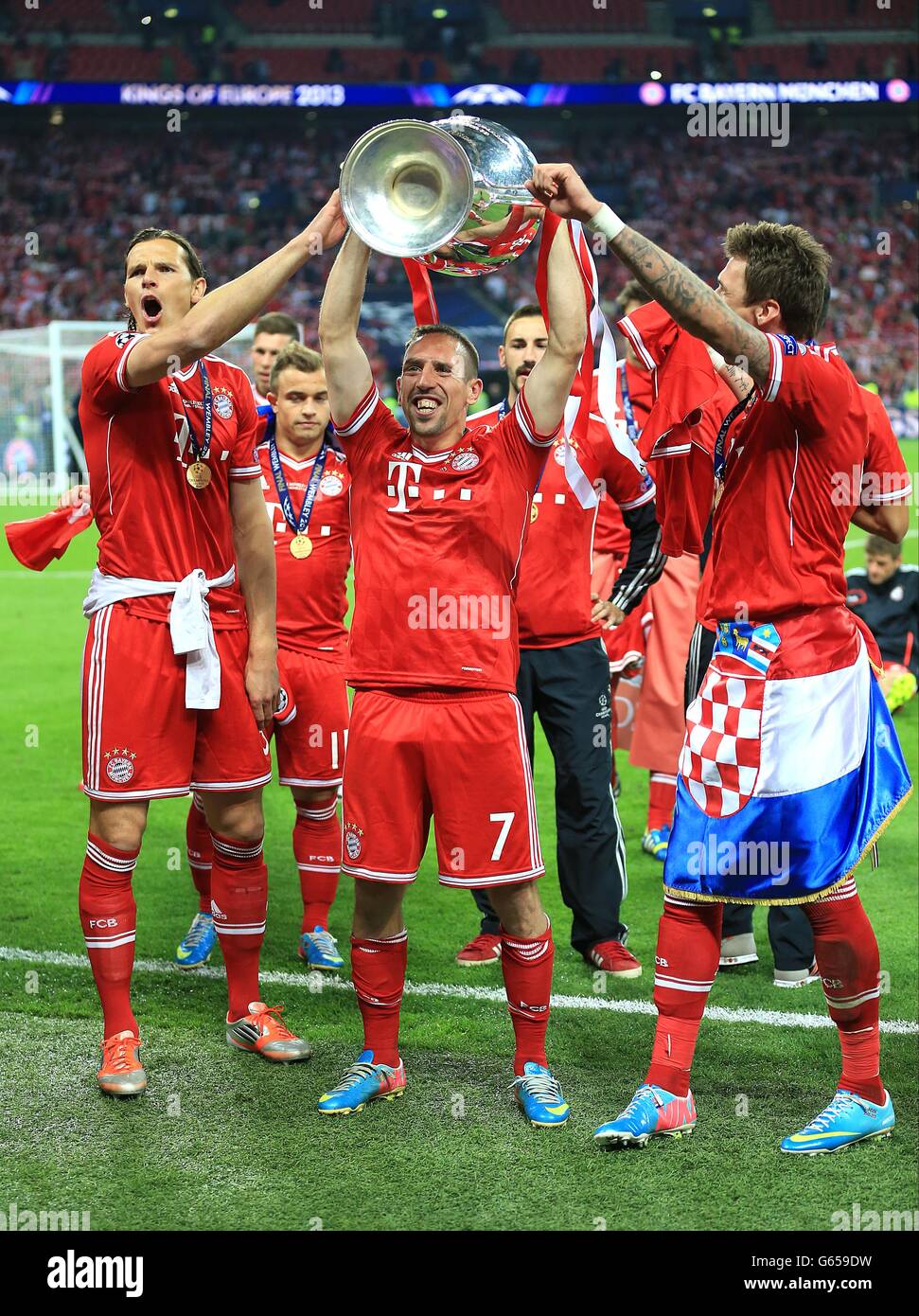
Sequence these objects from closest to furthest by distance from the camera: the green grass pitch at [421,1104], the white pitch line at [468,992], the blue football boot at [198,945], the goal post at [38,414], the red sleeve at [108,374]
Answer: the green grass pitch at [421,1104]
the red sleeve at [108,374]
the white pitch line at [468,992]
the blue football boot at [198,945]
the goal post at [38,414]

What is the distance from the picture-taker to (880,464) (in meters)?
3.64

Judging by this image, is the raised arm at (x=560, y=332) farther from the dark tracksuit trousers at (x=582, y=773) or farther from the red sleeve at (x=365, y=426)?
the dark tracksuit trousers at (x=582, y=773)

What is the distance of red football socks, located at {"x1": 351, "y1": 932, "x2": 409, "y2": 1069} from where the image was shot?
3.93m

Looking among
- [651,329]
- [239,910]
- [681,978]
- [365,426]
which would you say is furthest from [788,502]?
[239,910]

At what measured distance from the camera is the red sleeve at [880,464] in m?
3.63

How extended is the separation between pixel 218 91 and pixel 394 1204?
110 feet

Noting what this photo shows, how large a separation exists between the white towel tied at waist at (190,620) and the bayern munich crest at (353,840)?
0.55 metres

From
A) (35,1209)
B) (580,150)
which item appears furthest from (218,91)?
(35,1209)

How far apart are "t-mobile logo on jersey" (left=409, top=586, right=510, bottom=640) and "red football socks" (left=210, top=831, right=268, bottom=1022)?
0.97 metres

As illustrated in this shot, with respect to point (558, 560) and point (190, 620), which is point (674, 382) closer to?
point (558, 560)

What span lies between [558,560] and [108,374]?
180 cm
